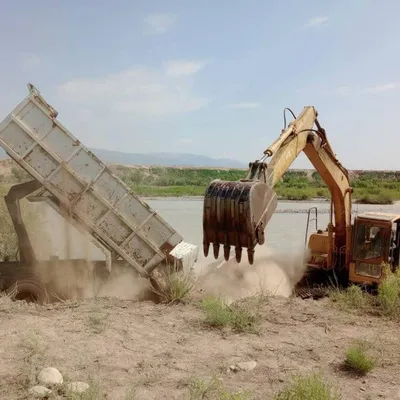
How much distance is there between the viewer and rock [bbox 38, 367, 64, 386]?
4.95 m

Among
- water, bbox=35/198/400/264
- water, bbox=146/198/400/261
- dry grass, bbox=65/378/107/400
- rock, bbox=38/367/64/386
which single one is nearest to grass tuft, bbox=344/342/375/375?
dry grass, bbox=65/378/107/400

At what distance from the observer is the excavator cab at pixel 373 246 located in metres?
8.84

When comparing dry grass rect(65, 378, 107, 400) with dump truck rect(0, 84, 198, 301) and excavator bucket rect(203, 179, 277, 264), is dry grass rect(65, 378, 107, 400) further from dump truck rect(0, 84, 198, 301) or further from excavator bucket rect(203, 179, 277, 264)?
dump truck rect(0, 84, 198, 301)

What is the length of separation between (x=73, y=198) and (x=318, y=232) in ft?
18.5

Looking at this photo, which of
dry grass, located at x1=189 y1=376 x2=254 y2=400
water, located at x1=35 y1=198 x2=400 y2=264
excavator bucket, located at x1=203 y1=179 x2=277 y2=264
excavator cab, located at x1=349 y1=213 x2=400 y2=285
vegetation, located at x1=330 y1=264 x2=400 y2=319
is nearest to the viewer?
dry grass, located at x1=189 y1=376 x2=254 y2=400

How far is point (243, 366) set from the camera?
559cm

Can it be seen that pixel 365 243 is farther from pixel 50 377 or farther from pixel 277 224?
pixel 277 224

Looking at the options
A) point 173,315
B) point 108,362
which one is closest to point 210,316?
point 173,315

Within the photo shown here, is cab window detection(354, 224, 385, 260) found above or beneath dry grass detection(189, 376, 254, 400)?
above

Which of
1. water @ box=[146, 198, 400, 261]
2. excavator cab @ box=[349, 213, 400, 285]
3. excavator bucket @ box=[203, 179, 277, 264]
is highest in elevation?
excavator bucket @ box=[203, 179, 277, 264]

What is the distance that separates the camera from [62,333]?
6449 mm

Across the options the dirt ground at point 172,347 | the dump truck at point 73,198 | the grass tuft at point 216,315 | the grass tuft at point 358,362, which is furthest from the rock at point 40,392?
the dump truck at point 73,198

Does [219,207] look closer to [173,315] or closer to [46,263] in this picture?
[173,315]

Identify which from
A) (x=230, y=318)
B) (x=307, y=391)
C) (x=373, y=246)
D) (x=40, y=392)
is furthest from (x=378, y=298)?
(x=40, y=392)
